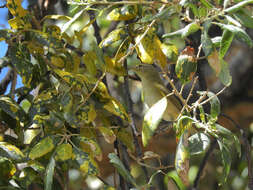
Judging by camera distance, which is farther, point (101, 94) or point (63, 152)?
point (101, 94)

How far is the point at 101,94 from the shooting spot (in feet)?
2.89

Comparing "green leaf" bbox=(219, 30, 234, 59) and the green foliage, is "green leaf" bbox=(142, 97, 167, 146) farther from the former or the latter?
"green leaf" bbox=(219, 30, 234, 59)

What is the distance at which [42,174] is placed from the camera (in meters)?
0.82

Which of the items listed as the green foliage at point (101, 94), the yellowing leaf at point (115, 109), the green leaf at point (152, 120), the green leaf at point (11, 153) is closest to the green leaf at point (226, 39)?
the green foliage at point (101, 94)

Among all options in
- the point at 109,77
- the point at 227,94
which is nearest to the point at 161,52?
the point at 109,77

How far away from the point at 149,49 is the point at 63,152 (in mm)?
245

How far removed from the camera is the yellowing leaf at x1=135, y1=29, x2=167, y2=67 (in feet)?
2.70

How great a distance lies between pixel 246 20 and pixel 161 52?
0.22 metres

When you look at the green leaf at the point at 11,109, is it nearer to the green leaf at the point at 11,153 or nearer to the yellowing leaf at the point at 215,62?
the green leaf at the point at 11,153

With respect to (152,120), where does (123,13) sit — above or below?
above

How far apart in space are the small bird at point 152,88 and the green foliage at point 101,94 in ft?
0.24

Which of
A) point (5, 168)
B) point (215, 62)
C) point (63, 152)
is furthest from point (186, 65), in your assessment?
point (5, 168)

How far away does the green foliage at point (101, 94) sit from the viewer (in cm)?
71

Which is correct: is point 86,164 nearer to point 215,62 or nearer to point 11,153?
point 11,153
